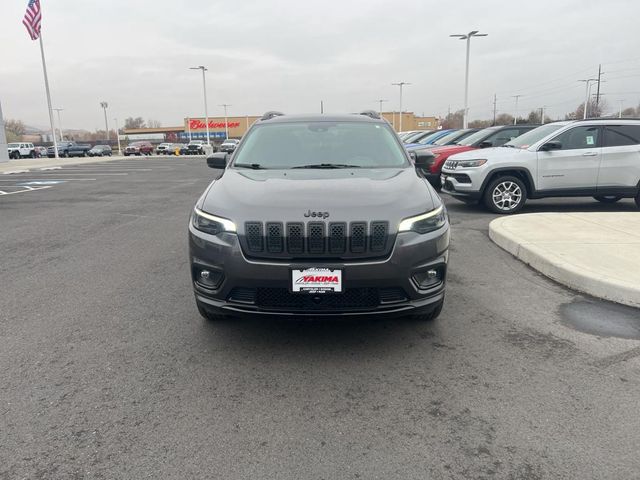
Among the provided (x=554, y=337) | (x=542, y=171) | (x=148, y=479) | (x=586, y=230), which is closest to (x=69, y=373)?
(x=148, y=479)

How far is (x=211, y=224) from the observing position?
11.3ft

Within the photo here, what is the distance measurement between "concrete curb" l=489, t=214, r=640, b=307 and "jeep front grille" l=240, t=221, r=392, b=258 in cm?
277

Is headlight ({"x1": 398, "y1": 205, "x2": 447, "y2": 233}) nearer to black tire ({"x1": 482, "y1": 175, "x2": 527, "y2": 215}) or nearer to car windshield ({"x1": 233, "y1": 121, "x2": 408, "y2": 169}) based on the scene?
car windshield ({"x1": 233, "y1": 121, "x2": 408, "y2": 169})

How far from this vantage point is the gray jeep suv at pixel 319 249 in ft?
10.5

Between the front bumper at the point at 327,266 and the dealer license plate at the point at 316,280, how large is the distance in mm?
33

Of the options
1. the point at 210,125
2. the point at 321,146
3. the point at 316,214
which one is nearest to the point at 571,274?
the point at 321,146

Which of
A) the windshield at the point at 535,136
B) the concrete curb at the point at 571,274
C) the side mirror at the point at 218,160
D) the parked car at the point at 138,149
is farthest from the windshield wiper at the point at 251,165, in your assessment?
the parked car at the point at 138,149

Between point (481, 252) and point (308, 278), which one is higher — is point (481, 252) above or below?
below

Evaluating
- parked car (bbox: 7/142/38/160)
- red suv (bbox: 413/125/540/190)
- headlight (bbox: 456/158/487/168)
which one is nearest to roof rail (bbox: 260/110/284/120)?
headlight (bbox: 456/158/487/168)

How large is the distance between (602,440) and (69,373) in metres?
3.35

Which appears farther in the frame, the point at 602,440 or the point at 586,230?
the point at 586,230

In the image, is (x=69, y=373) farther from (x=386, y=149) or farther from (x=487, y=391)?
(x=386, y=149)

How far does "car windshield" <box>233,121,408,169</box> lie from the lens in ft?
15.0

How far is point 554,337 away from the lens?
153 inches
